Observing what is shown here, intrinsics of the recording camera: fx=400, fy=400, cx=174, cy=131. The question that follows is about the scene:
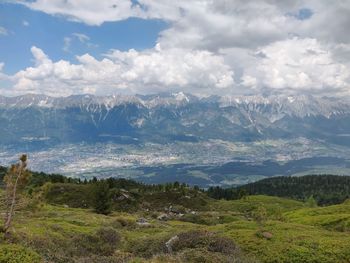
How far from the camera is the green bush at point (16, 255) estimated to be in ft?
84.0

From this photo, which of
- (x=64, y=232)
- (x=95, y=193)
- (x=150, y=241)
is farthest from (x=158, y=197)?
(x=150, y=241)

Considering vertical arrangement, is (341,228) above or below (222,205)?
above

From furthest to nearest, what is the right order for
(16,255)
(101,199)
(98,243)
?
(101,199) → (98,243) → (16,255)

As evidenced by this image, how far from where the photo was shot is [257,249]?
1314 inches

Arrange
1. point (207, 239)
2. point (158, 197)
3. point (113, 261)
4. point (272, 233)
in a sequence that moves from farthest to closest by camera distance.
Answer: point (158, 197), point (272, 233), point (207, 239), point (113, 261)

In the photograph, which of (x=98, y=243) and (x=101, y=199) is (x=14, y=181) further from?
(x=101, y=199)

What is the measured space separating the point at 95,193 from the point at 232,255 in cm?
7130

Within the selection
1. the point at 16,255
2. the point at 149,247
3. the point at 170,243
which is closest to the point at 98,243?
the point at 149,247

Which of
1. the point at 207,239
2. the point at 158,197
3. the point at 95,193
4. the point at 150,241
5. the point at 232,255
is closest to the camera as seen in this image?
the point at 232,255

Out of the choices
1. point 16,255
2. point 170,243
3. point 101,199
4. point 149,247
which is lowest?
point 101,199

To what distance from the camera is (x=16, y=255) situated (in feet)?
86.4

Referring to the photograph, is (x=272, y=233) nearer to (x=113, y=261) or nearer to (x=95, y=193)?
(x=113, y=261)

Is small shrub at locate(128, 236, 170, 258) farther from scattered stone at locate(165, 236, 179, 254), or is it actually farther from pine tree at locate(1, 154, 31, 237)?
pine tree at locate(1, 154, 31, 237)

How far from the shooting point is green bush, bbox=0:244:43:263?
1008 inches
